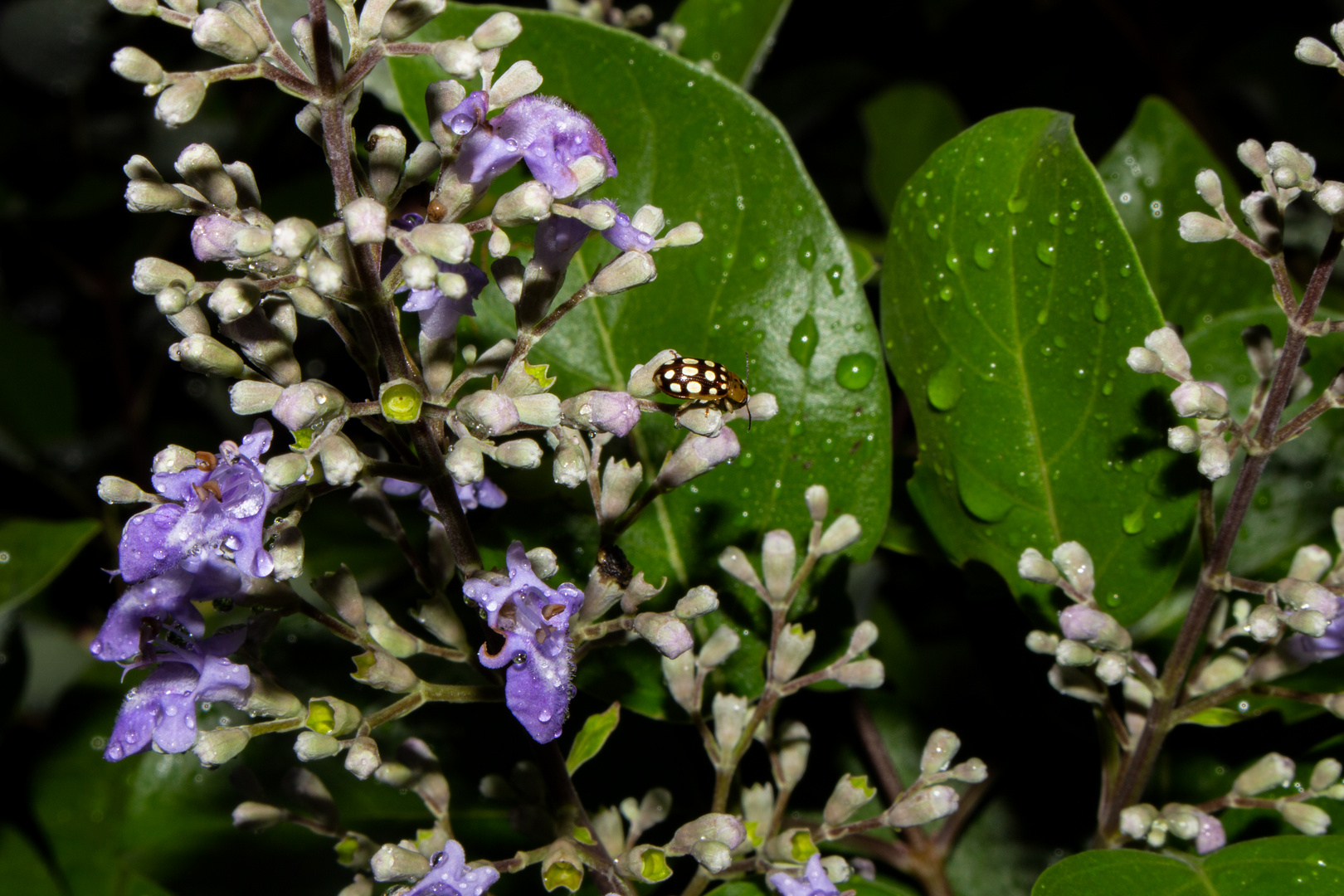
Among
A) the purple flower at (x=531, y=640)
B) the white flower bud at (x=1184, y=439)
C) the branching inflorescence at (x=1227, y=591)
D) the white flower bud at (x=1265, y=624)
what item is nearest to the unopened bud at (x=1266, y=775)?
the branching inflorescence at (x=1227, y=591)

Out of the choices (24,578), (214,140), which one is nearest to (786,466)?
(24,578)

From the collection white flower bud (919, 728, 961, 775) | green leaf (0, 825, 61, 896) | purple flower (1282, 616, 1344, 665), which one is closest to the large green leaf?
white flower bud (919, 728, 961, 775)

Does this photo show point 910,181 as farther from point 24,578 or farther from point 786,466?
point 24,578

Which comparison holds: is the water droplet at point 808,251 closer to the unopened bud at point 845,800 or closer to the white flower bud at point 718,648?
the white flower bud at point 718,648

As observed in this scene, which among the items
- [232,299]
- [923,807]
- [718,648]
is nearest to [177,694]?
[232,299]

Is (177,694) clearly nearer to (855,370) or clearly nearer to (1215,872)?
(855,370)

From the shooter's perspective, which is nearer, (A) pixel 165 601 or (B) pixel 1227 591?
(A) pixel 165 601
